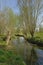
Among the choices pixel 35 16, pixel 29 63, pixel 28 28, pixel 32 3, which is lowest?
pixel 29 63

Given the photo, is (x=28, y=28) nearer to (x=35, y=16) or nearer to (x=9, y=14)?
(x=35, y=16)

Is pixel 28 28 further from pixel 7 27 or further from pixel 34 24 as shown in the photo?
pixel 7 27

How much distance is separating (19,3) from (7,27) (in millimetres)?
7152

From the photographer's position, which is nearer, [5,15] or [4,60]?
[4,60]

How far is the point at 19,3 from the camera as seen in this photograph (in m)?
44.3

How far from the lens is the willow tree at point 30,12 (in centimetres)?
4203

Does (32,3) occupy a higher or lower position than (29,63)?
higher

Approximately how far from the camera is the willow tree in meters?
42.0

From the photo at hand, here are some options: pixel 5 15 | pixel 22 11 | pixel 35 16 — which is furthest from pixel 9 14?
pixel 35 16

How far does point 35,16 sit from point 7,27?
Answer: 7.05 meters

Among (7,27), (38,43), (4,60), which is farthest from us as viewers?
(7,27)

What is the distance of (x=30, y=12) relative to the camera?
42.7 m

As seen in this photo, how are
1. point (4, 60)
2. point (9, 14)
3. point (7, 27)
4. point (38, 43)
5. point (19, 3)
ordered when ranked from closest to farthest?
point (4, 60)
point (38, 43)
point (7, 27)
point (19, 3)
point (9, 14)

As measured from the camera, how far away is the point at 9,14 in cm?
4794
